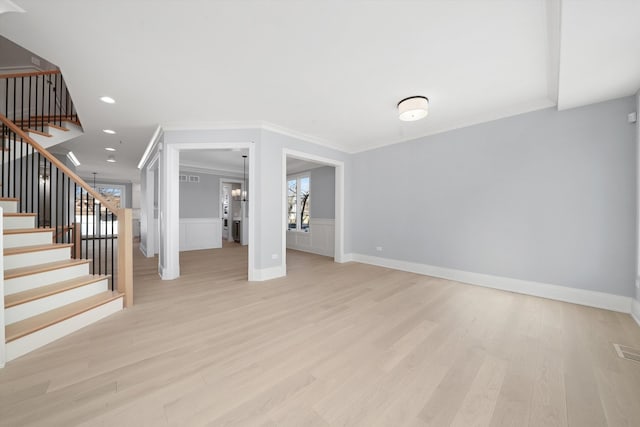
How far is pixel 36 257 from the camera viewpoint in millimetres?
2387

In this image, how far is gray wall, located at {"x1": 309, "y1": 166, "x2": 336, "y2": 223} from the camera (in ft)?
19.7

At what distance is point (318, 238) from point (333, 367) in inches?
186

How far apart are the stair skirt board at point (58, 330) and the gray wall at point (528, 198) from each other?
4347mm

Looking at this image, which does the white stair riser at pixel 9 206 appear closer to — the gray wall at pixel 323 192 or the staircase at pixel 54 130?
the staircase at pixel 54 130

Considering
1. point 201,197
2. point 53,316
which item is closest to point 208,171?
point 201,197

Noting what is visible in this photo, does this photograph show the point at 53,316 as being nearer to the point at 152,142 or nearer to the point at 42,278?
the point at 42,278

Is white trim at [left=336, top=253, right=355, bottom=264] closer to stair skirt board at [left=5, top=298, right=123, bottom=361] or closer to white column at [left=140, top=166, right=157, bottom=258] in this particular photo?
stair skirt board at [left=5, top=298, right=123, bottom=361]

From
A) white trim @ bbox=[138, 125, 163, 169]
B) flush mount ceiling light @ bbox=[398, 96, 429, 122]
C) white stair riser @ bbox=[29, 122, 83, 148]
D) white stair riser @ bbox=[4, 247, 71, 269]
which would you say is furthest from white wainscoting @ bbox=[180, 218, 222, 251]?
flush mount ceiling light @ bbox=[398, 96, 429, 122]

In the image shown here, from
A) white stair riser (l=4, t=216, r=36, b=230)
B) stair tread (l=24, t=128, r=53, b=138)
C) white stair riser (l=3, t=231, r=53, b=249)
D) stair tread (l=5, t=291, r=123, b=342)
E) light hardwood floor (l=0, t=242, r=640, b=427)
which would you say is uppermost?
stair tread (l=24, t=128, r=53, b=138)

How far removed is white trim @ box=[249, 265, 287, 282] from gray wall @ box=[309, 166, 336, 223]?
8.08 ft

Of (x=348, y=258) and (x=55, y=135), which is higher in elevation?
(x=55, y=135)

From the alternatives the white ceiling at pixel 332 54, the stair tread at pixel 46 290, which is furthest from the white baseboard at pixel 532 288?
the stair tread at pixel 46 290

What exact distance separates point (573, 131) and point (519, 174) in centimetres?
69

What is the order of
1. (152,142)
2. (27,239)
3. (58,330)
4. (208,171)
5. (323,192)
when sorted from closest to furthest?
1. (58,330)
2. (27,239)
3. (152,142)
4. (323,192)
5. (208,171)
